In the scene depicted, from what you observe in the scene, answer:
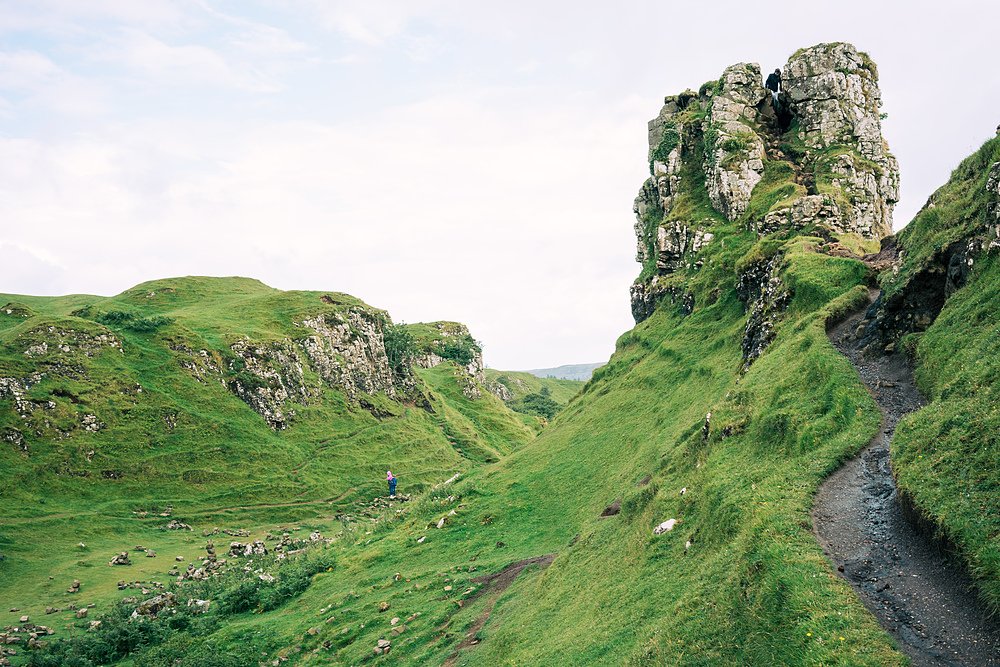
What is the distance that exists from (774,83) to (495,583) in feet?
208

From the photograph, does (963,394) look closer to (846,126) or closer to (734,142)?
(734,142)

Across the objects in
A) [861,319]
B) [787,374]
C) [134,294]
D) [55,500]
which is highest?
[134,294]

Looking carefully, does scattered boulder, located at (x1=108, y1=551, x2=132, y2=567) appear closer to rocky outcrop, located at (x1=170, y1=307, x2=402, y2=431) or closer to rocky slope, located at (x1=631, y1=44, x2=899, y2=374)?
rocky outcrop, located at (x1=170, y1=307, x2=402, y2=431)

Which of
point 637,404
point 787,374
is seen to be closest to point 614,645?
point 787,374

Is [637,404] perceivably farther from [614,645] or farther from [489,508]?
[614,645]

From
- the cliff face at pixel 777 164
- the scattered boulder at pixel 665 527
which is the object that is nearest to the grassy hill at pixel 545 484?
the scattered boulder at pixel 665 527

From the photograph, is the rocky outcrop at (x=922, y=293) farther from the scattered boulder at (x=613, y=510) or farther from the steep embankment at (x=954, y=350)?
the scattered boulder at (x=613, y=510)

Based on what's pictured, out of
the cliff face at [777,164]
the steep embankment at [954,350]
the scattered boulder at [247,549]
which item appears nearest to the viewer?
the steep embankment at [954,350]

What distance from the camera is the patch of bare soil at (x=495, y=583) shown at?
21.6 metres

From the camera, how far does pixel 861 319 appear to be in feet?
84.8

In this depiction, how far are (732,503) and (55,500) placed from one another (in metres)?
67.1

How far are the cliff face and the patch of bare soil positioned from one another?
33710mm

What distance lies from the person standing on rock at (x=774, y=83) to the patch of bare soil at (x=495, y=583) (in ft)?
196

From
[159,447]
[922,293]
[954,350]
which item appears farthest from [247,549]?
[922,293]
